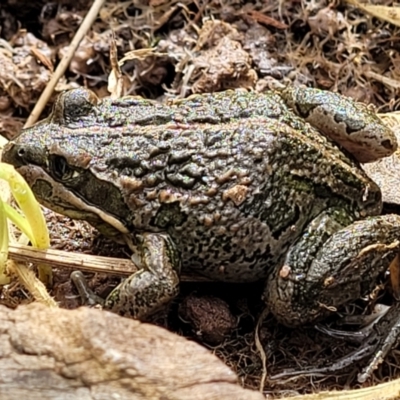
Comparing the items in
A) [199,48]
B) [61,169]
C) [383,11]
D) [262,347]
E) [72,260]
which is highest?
[383,11]

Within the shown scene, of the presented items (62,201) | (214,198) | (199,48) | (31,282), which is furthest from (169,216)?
(199,48)

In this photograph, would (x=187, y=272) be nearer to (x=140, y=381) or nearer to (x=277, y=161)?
(x=277, y=161)

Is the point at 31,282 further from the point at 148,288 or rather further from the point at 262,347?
the point at 262,347

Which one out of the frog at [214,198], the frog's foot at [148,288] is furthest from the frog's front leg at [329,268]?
the frog's foot at [148,288]

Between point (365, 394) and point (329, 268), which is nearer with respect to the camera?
point (365, 394)

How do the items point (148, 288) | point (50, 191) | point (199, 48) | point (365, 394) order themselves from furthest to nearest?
point (199, 48)
point (50, 191)
point (148, 288)
point (365, 394)

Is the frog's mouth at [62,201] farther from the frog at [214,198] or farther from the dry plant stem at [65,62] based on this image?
the dry plant stem at [65,62]
